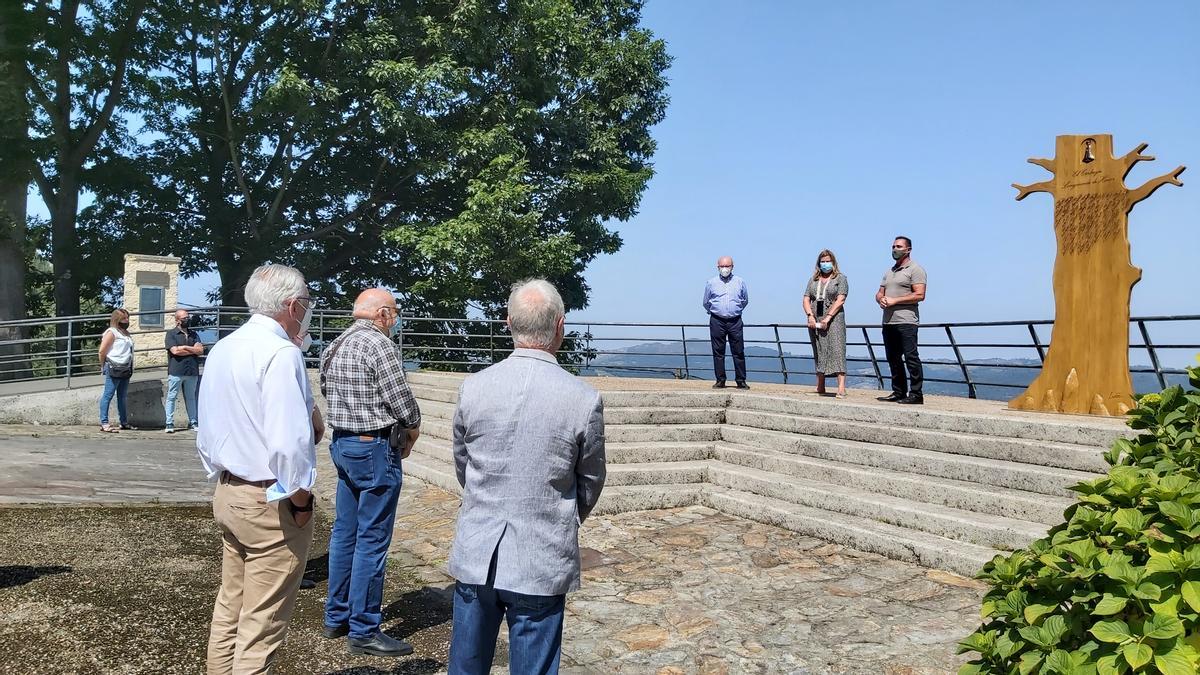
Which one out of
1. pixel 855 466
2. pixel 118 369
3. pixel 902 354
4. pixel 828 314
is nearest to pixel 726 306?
pixel 828 314

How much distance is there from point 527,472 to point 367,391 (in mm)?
1938

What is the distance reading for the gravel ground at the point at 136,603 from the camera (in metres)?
3.99

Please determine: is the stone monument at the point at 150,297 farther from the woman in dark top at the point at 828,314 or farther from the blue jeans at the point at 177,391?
the woman in dark top at the point at 828,314

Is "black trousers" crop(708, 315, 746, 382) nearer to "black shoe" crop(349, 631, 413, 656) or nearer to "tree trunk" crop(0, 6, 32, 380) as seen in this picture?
"black shoe" crop(349, 631, 413, 656)

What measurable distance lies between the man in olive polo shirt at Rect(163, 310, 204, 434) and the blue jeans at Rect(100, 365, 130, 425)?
0.69 m

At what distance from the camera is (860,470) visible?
732cm

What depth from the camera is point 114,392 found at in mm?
12555

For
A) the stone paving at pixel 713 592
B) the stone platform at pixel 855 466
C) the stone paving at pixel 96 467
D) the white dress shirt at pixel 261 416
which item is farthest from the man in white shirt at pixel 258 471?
the stone paving at pixel 96 467

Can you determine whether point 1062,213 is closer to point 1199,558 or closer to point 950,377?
point 950,377

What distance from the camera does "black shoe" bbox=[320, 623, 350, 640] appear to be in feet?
14.4

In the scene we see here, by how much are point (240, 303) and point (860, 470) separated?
58.6 feet

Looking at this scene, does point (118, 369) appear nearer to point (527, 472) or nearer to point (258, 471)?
point (258, 471)

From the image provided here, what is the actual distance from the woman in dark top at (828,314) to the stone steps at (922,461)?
1.60 metres

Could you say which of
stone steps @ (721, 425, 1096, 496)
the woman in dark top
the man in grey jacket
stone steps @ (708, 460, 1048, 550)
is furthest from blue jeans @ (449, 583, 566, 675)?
the woman in dark top
